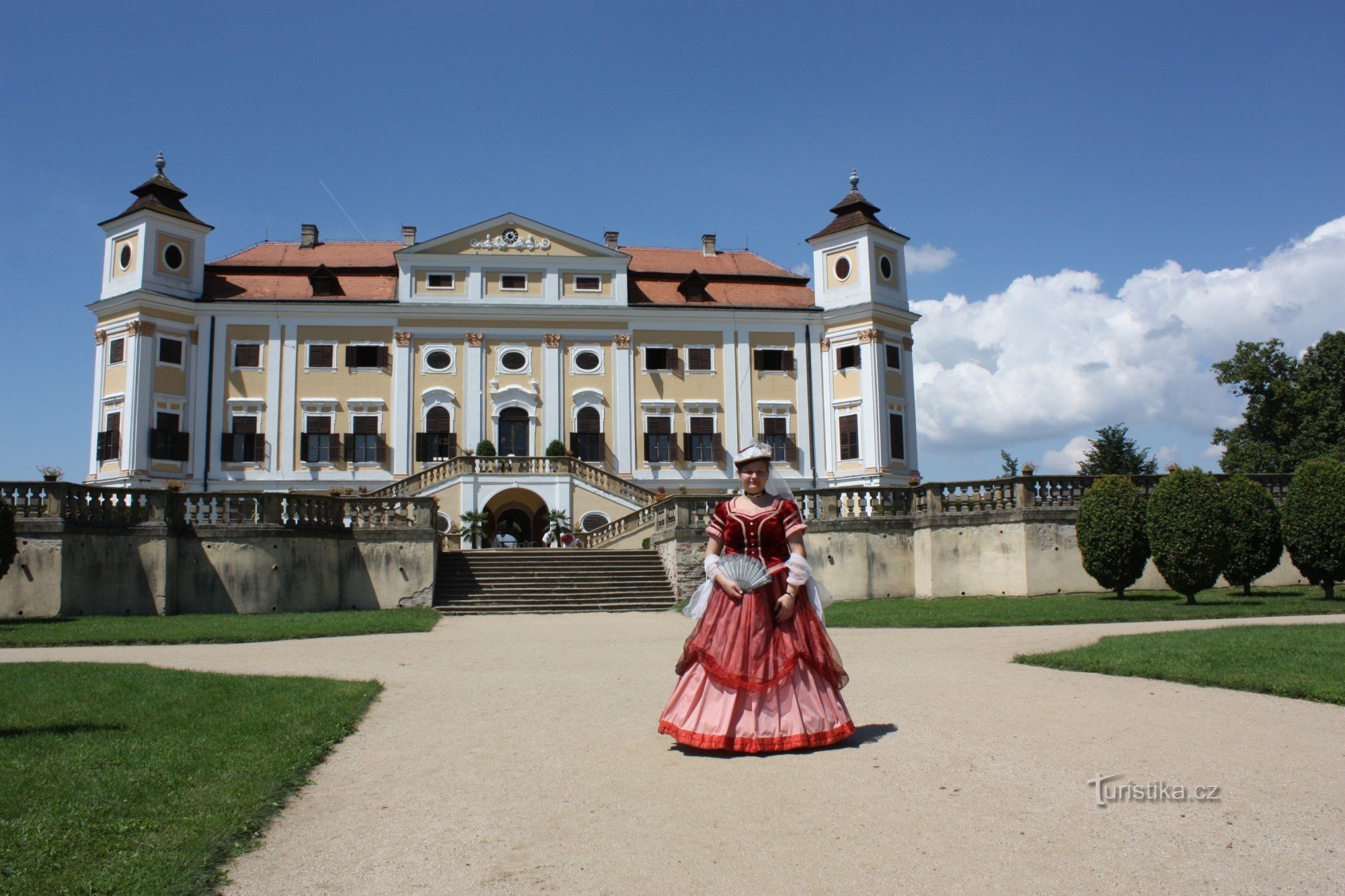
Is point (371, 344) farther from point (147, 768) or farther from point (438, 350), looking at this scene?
point (147, 768)

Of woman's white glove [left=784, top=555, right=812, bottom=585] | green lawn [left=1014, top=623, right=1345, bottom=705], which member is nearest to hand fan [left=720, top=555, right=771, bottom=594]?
woman's white glove [left=784, top=555, right=812, bottom=585]

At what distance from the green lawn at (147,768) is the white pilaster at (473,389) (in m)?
32.3

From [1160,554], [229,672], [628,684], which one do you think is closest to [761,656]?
[628,684]

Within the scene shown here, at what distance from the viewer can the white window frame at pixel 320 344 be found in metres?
42.2

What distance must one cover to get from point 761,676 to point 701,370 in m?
37.7

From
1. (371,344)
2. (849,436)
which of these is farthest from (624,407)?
(371,344)

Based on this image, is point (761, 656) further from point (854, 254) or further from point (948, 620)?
point (854, 254)

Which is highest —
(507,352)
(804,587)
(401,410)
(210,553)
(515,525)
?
(507,352)

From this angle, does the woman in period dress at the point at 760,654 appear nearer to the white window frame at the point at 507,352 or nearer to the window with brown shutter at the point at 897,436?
the window with brown shutter at the point at 897,436

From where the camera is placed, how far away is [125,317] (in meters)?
40.1

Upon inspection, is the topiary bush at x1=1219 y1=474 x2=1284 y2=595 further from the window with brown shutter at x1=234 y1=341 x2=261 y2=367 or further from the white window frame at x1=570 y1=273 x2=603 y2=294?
the window with brown shutter at x1=234 y1=341 x2=261 y2=367

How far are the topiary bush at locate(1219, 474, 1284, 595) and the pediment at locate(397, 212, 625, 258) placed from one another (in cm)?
2869

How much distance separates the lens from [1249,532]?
1961 cm

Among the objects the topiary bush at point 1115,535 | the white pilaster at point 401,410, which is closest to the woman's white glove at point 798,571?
the topiary bush at point 1115,535
